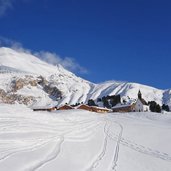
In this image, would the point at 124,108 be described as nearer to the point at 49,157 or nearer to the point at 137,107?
the point at 137,107

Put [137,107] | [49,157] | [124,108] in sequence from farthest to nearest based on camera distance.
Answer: [124,108], [137,107], [49,157]

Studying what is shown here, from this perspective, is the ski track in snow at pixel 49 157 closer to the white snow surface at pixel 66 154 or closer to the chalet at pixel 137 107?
the white snow surface at pixel 66 154

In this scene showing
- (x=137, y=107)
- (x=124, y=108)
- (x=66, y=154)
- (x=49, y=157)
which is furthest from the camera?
(x=124, y=108)

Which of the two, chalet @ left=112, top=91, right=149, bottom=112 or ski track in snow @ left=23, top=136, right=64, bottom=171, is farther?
chalet @ left=112, top=91, right=149, bottom=112

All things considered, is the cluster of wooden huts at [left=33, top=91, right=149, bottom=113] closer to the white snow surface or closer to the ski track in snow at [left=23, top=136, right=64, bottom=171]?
the white snow surface

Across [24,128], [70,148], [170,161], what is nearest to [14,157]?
[70,148]

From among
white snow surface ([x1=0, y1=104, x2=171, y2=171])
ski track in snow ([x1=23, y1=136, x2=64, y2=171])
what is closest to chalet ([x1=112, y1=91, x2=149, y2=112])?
white snow surface ([x1=0, y1=104, x2=171, y2=171])

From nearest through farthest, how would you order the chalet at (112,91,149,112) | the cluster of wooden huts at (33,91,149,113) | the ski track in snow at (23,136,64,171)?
the ski track in snow at (23,136,64,171), the cluster of wooden huts at (33,91,149,113), the chalet at (112,91,149,112)

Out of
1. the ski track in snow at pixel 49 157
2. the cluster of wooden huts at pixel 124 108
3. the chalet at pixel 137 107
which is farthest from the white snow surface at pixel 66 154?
the chalet at pixel 137 107

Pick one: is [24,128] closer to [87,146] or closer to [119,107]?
[87,146]

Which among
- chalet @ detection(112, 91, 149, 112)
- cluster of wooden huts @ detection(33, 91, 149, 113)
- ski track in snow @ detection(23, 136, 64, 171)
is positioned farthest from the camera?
chalet @ detection(112, 91, 149, 112)

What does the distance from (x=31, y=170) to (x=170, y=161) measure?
350 inches

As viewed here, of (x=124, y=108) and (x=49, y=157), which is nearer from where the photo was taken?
(x=49, y=157)

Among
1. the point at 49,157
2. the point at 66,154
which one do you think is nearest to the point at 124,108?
the point at 66,154
